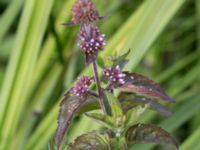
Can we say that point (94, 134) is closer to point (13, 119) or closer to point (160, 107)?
point (160, 107)

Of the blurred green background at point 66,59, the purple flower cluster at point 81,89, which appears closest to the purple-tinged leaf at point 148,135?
the purple flower cluster at point 81,89

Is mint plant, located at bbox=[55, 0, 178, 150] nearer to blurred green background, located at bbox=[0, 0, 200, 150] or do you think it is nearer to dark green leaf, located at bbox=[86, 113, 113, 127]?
dark green leaf, located at bbox=[86, 113, 113, 127]

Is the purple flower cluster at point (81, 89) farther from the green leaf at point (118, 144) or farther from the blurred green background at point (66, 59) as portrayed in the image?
the blurred green background at point (66, 59)

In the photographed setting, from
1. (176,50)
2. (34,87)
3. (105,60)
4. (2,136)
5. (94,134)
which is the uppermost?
(176,50)

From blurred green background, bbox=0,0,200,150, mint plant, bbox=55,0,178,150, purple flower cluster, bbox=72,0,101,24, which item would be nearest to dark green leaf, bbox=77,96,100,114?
mint plant, bbox=55,0,178,150

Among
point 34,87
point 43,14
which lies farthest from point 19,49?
point 34,87

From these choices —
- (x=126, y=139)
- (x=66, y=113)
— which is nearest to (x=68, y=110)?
(x=66, y=113)

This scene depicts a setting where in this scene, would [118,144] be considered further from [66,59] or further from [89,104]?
[66,59]
